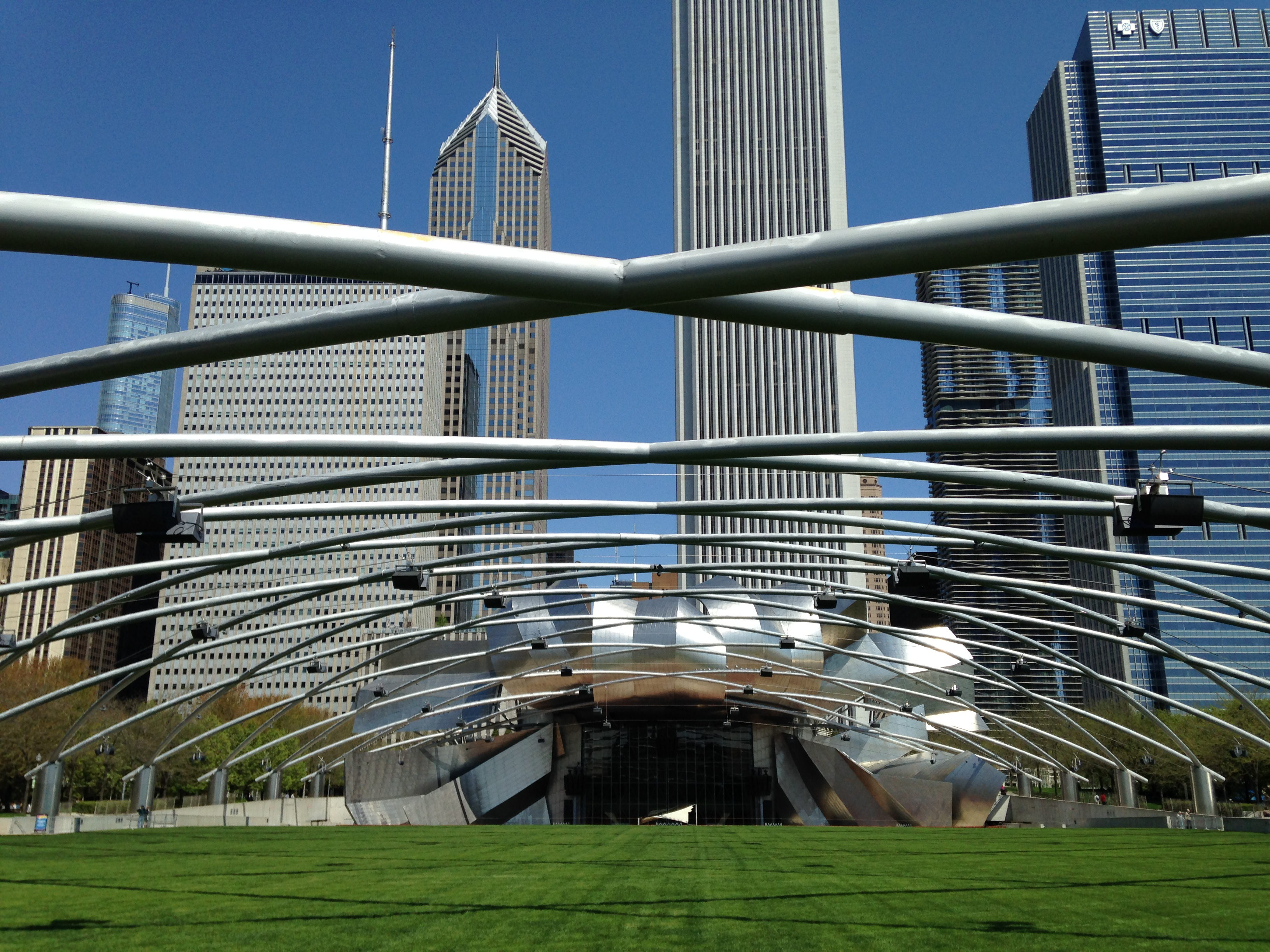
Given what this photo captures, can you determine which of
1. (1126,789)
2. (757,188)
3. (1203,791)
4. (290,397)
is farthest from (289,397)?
Answer: (1203,791)

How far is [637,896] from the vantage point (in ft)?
58.5

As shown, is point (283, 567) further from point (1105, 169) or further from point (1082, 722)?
point (1105, 169)

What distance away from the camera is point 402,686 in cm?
6153

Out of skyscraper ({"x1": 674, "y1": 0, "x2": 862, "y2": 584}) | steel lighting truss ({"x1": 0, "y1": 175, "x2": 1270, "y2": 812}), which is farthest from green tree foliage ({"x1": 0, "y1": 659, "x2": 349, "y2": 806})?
skyscraper ({"x1": 674, "y1": 0, "x2": 862, "y2": 584})

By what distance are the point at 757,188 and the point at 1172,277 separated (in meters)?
62.2

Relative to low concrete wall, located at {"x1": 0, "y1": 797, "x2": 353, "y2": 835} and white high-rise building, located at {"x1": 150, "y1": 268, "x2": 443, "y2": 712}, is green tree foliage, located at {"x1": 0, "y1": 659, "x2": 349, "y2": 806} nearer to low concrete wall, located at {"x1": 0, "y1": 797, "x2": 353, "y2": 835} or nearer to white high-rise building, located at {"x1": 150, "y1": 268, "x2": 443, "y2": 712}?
low concrete wall, located at {"x1": 0, "y1": 797, "x2": 353, "y2": 835}

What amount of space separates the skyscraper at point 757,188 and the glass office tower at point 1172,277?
3571 cm

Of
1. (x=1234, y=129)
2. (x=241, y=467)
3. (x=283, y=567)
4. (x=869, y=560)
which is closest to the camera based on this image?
(x=869, y=560)

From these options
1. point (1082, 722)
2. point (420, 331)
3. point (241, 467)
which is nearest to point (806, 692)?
point (1082, 722)

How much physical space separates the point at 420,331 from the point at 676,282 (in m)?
2.30

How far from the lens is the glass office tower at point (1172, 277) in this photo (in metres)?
151

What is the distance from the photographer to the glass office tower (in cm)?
15100

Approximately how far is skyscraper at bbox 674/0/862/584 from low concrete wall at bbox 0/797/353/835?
288 ft

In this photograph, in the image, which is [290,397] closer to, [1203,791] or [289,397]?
[289,397]
